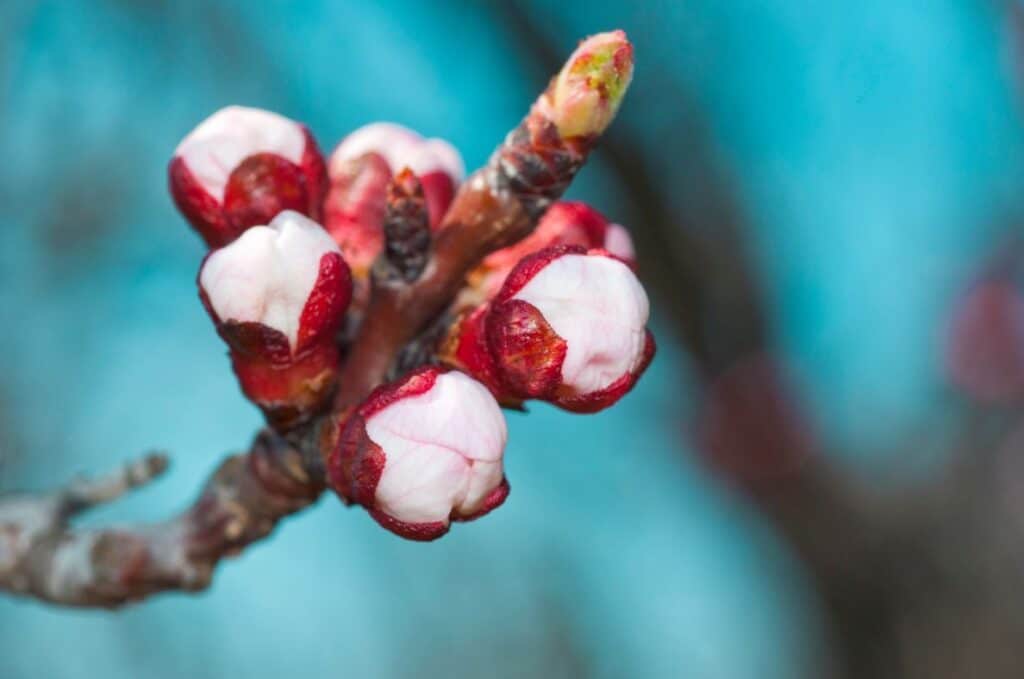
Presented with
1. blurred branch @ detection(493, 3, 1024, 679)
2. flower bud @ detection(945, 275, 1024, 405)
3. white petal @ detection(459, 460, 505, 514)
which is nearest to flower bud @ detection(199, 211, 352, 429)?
white petal @ detection(459, 460, 505, 514)

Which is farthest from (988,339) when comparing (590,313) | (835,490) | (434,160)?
(590,313)

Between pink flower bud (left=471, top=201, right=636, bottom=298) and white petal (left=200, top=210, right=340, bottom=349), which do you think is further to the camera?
pink flower bud (left=471, top=201, right=636, bottom=298)

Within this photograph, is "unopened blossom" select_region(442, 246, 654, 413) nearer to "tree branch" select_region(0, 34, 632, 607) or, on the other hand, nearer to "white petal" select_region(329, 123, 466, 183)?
"tree branch" select_region(0, 34, 632, 607)

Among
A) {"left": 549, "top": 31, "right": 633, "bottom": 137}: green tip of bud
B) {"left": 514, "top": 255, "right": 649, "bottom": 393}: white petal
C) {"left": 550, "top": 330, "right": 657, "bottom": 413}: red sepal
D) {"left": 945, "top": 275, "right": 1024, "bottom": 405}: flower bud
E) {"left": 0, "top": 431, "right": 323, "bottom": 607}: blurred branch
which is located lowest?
{"left": 0, "top": 431, "right": 323, "bottom": 607}: blurred branch

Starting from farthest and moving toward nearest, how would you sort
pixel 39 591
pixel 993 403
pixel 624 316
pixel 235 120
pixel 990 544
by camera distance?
pixel 993 403 < pixel 990 544 < pixel 39 591 < pixel 235 120 < pixel 624 316

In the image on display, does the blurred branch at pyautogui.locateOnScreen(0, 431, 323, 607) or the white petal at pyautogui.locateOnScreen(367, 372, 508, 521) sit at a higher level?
the white petal at pyautogui.locateOnScreen(367, 372, 508, 521)

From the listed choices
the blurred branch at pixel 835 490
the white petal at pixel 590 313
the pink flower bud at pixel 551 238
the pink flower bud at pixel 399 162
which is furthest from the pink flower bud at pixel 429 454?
the blurred branch at pixel 835 490

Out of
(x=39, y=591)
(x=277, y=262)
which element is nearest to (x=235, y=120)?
(x=277, y=262)

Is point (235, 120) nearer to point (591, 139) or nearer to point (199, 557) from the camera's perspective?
point (591, 139)
